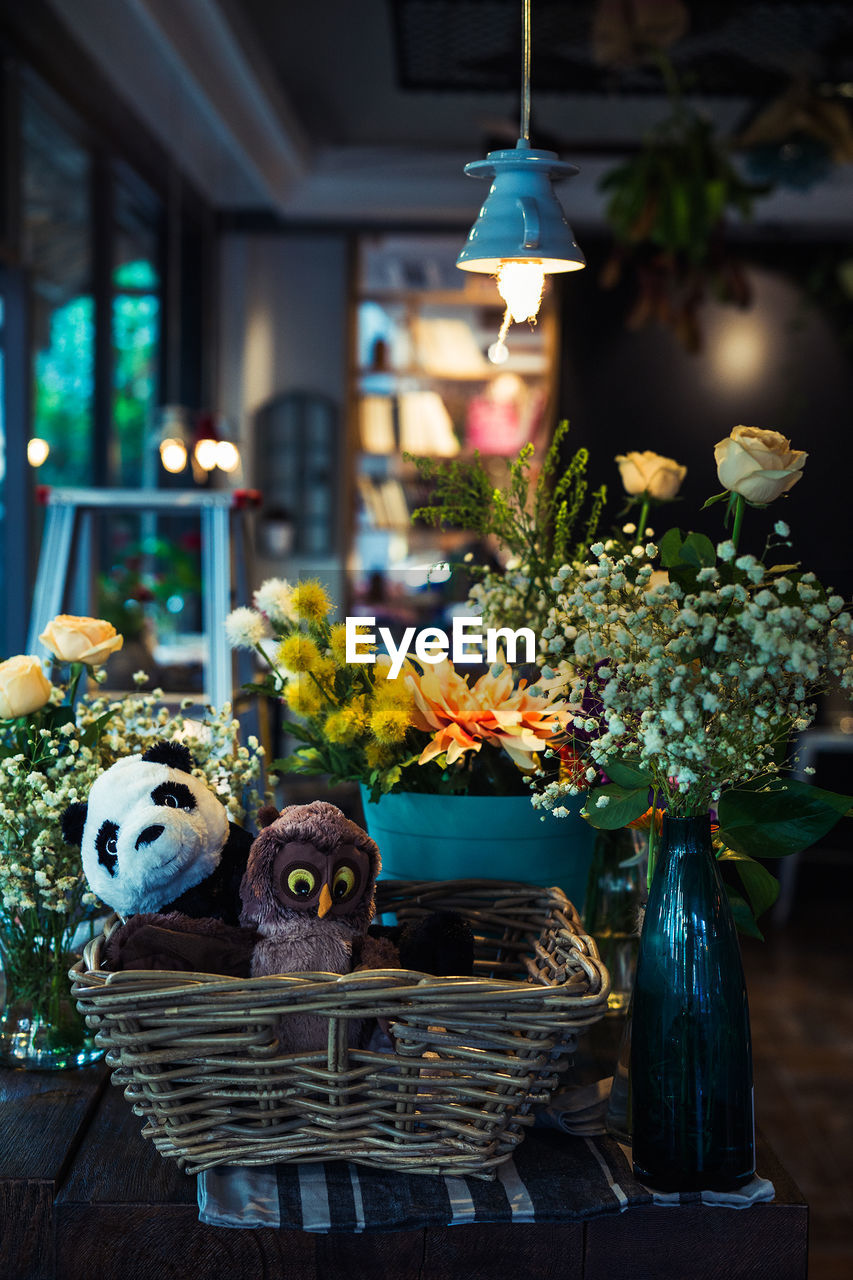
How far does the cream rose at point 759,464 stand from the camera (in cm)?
84

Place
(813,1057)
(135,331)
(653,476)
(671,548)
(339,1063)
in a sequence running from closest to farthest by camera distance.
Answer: (339,1063), (671,548), (653,476), (813,1057), (135,331)

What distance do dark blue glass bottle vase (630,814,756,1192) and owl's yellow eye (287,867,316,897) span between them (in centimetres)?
24

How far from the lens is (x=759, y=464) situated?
2.77 feet

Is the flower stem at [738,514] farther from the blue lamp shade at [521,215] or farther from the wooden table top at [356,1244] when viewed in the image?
the wooden table top at [356,1244]

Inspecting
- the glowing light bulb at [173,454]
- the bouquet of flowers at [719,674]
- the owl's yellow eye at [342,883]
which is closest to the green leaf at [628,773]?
the bouquet of flowers at [719,674]

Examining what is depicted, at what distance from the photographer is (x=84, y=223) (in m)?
4.27

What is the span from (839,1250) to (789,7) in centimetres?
357

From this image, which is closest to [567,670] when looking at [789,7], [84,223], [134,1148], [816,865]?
[134,1148]

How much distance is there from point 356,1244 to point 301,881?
24 centimetres

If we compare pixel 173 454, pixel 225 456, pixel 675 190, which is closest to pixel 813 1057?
pixel 173 454

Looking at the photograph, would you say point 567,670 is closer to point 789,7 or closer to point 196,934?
point 196,934

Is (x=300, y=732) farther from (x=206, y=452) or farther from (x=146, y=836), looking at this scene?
(x=206, y=452)

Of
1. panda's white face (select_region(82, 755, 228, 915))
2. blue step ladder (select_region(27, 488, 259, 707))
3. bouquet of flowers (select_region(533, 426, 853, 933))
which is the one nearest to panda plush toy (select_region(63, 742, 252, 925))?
panda's white face (select_region(82, 755, 228, 915))

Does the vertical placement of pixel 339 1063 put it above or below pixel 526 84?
below
